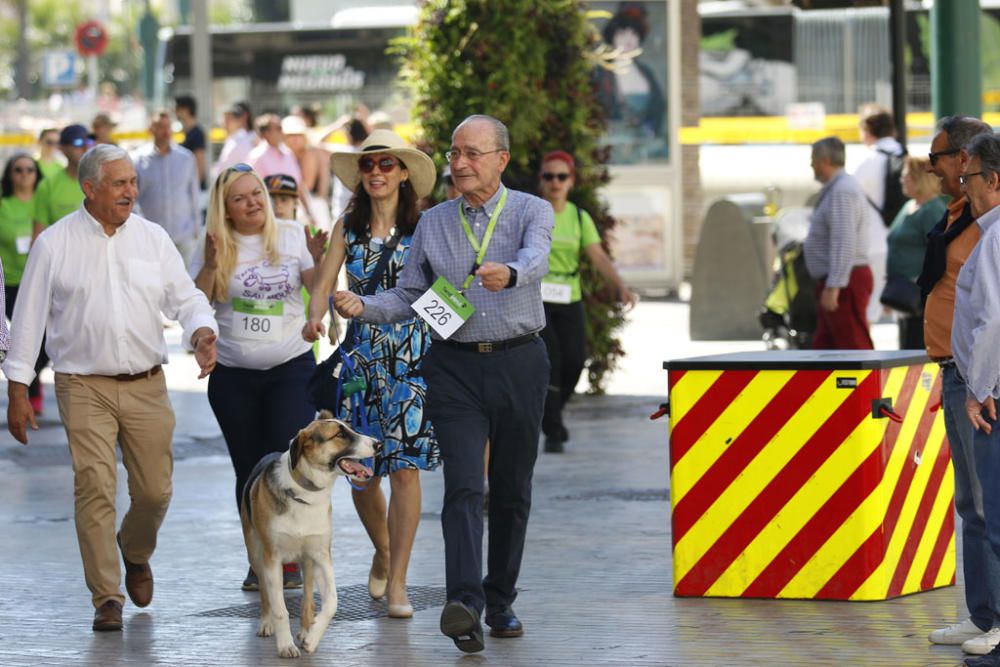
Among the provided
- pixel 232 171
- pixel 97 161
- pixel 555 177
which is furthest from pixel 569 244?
pixel 97 161

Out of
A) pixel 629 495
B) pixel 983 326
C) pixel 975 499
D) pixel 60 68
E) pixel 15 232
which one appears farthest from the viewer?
pixel 60 68

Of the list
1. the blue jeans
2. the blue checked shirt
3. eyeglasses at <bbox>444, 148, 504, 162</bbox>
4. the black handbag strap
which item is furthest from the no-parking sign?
the blue jeans

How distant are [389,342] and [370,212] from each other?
56 centimetres

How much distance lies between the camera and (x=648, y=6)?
79.7ft

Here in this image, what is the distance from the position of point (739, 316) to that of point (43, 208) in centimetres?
735

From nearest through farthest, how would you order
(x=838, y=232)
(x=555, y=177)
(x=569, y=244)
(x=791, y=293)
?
(x=555, y=177), (x=569, y=244), (x=838, y=232), (x=791, y=293)

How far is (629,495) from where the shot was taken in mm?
11328

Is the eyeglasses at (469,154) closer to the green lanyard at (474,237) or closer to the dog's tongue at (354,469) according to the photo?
the green lanyard at (474,237)

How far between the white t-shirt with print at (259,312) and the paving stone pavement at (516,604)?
100cm

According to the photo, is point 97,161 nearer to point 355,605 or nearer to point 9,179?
point 355,605

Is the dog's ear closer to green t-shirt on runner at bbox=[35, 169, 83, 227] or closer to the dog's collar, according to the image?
the dog's collar

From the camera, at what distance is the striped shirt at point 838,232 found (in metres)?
12.8

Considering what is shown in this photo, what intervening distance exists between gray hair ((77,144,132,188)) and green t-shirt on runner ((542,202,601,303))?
457 cm

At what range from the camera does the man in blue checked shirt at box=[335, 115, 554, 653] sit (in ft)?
24.6
